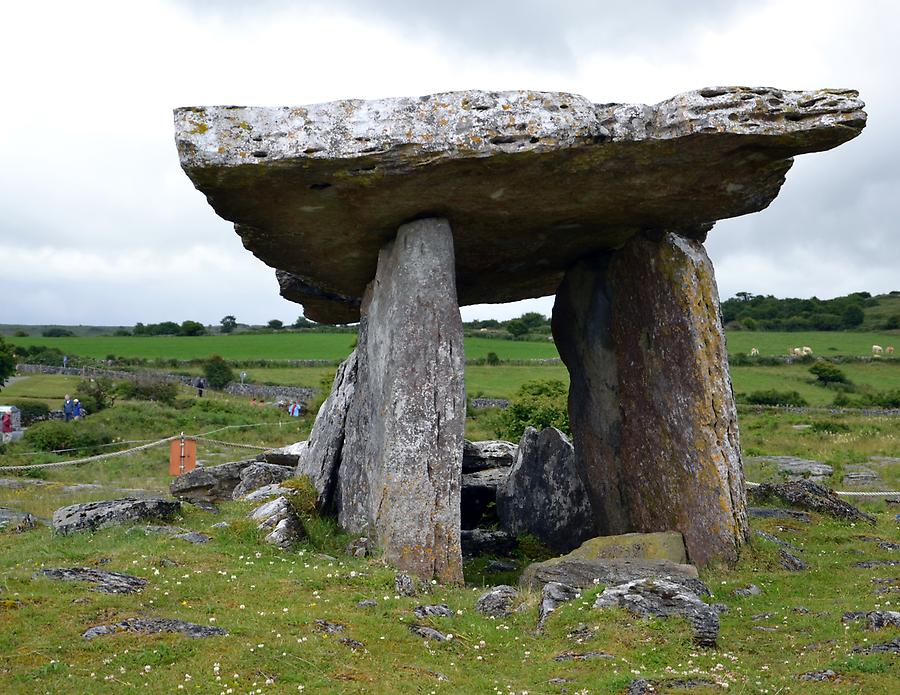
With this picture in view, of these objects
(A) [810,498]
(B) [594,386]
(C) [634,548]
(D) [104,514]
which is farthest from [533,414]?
(D) [104,514]

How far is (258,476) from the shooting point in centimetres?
1720

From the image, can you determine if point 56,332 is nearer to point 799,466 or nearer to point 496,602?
point 799,466

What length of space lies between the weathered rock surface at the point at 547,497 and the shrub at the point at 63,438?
54.6 ft

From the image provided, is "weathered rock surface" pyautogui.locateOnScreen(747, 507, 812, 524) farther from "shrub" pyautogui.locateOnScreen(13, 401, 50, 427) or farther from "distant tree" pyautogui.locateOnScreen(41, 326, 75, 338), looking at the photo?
"distant tree" pyautogui.locateOnScreen(41, 326, 75, 338)

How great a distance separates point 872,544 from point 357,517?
25.8 ft

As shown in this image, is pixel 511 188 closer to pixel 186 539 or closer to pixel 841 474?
pixel 186 539

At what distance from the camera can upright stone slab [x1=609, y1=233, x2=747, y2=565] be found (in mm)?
13898

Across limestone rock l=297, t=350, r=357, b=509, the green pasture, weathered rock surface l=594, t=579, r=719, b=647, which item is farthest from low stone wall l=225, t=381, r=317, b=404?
weathered rock surface l=594, t=579, r=719, b=647

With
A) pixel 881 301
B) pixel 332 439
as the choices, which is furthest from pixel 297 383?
pixel 881 301

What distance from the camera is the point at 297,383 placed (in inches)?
2276

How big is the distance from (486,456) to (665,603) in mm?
10821

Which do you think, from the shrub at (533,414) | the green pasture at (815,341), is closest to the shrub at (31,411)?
the shrub at (533,414)

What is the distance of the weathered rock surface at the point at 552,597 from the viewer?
9.59m

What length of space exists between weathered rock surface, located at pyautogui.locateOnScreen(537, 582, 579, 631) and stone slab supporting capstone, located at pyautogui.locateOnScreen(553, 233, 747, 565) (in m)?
4.13
